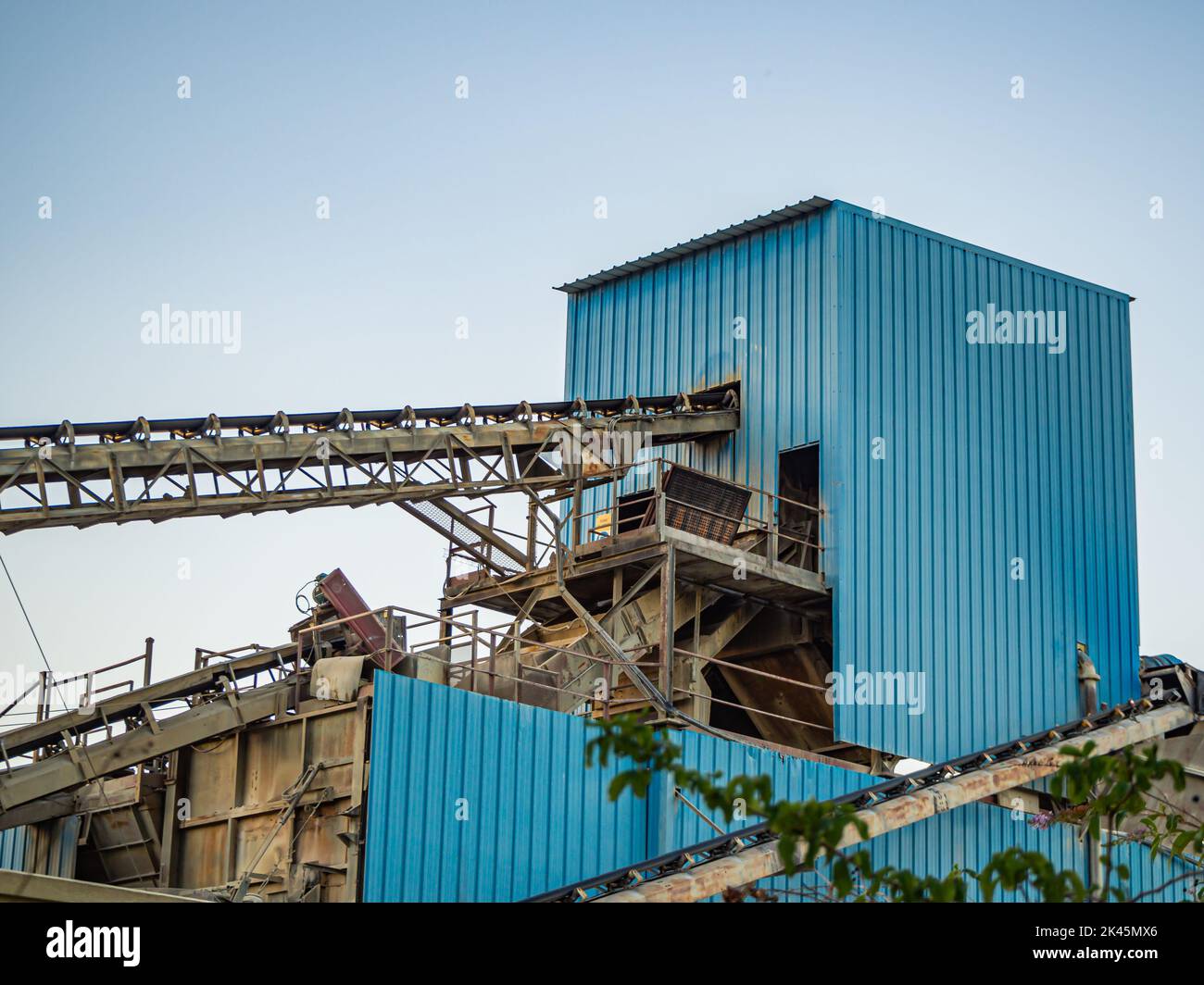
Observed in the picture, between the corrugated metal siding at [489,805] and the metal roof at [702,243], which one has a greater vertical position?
the metal roof at [702,243]

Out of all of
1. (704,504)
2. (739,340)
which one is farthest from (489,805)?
(739,340)

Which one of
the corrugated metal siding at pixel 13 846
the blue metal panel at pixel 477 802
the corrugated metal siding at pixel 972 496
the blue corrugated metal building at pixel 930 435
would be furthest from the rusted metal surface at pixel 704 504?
the corrugated metal siding at pixel 13 846

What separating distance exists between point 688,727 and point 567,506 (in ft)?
33.8

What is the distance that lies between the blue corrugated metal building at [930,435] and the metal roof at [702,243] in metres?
0.06

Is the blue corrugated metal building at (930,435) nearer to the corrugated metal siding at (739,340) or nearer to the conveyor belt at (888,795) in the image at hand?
the corrugated metal siding at (739,340)

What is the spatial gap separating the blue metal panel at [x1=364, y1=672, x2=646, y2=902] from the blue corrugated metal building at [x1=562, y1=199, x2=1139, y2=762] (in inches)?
213

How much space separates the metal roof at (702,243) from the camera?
1146 inches

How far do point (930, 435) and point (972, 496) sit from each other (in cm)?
147

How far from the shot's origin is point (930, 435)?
96.4 feet

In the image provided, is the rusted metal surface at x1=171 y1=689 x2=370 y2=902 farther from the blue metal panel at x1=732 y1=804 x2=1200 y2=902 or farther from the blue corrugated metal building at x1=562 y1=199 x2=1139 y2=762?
the blue corrugated metal building at x1=562 y1=199 x2=1139 y2=762

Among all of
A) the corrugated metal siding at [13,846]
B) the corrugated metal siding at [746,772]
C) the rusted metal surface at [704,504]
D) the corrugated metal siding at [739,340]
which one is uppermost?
the corrugated metal siding at [739,340]

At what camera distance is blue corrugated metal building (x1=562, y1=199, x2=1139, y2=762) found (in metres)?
28.1

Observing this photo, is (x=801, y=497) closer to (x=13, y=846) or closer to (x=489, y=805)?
(x=489, y=805)
